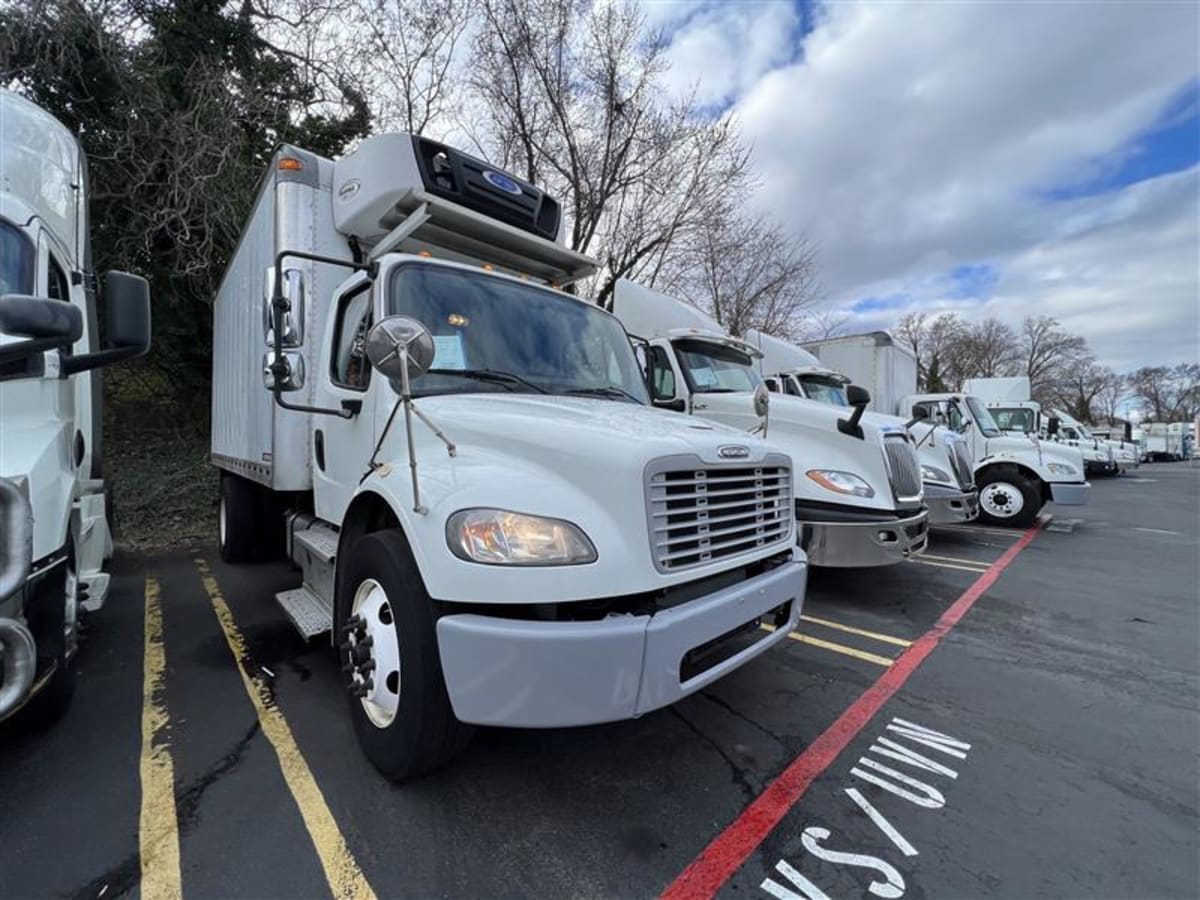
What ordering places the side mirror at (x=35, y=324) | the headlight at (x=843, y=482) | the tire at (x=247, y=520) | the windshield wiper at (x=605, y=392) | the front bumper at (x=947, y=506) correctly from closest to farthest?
the side mirror at (x=35, y=324)
the windshield wiper at (x=605, y=392)
the headlight at (x=843, y=482)
the tire at (x=247, y=520)
the front bumper at (x=947, y=506)

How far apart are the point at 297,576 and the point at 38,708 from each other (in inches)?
120

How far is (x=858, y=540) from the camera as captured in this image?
514cm

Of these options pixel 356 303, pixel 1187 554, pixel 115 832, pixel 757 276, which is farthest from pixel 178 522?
pixel 757 276

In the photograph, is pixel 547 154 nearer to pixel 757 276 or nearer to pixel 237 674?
pixel 757 276

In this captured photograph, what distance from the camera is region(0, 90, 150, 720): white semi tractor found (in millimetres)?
1841

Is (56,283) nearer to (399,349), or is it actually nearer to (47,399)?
(47,399)

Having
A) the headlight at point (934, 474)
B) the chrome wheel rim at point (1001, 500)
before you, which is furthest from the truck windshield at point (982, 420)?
the headlight at point (934, 474)

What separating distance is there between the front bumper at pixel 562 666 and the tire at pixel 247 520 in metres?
5.22

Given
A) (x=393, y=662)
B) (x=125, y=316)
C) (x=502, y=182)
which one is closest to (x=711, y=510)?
(x=393, y=662)

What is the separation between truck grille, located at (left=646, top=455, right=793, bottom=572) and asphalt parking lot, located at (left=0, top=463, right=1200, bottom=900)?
1131 mm

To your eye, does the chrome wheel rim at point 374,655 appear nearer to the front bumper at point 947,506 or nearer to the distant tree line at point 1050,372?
the front bumper at point 947,506

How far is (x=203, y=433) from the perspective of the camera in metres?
13.0

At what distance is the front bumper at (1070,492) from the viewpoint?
31.0 ft

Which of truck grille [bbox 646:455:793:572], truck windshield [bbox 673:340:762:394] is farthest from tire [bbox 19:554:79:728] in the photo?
truck windshield [bbox 673:340:762:394]
